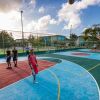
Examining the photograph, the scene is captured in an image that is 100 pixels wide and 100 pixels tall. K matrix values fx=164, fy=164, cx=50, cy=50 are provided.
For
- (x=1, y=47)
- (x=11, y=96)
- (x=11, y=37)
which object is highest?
(x=11, y=37)

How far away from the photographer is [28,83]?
995cm

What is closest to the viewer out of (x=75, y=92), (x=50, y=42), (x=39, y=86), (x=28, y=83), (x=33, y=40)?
(x=75, y=92)

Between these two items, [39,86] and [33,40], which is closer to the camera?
[39,86]

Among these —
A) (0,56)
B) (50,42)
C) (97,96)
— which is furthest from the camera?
(50,42)

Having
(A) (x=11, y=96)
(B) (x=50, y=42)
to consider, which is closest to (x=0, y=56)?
(B) (x=50, y=42)

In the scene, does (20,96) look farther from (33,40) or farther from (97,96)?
(33,40)

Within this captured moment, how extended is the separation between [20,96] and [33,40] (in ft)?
76.6

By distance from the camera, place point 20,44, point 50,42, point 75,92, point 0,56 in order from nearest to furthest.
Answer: point 75,92 → point 0,56 → point 20,44 → point 50,42

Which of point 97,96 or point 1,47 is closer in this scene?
point 97,96

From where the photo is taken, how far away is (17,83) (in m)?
9.99

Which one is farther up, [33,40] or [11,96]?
[33,40]

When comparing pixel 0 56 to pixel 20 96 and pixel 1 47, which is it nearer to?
pixel 1 47

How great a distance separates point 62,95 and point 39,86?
1.96m

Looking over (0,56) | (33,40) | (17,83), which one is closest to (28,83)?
(17,83)
